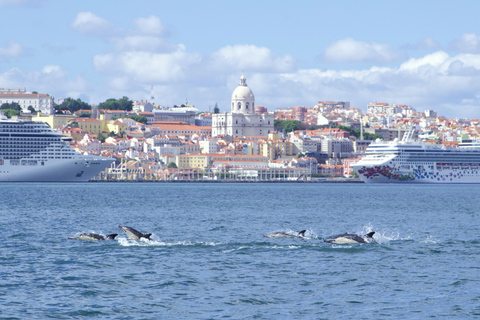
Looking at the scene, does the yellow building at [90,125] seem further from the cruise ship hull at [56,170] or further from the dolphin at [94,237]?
the dolphin at [94,237]

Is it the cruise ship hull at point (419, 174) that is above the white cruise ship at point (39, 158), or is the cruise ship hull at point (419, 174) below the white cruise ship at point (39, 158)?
below

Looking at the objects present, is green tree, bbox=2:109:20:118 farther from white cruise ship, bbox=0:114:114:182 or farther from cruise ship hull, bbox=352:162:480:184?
cruise ship hull, bbox=352:162:480:184

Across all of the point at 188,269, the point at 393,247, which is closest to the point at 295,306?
the point at 188,269

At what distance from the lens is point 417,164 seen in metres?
125

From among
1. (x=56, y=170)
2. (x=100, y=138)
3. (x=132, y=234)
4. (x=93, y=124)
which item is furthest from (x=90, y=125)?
(x=132, y=234)

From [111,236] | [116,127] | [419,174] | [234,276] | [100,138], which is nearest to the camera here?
[234,276]

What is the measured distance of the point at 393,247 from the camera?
23859 mm

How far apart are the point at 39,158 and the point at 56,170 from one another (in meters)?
2.41

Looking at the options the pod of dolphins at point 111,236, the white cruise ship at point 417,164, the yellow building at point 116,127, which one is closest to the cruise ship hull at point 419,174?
the white cruise ship at point 417,164

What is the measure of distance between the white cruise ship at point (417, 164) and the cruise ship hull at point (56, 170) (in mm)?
37304

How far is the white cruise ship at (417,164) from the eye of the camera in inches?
4897

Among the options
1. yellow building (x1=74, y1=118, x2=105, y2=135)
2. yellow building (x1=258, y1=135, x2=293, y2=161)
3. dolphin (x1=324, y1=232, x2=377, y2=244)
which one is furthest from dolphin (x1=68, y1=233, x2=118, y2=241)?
yellow building (x1=74, y1=118, x2=105, y2=135)

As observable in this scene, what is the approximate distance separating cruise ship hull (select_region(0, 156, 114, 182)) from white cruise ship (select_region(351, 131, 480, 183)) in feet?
122

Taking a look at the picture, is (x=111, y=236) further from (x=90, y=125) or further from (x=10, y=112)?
(x=90, y=125)
